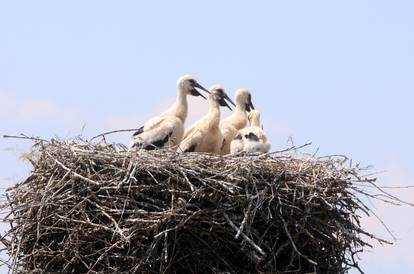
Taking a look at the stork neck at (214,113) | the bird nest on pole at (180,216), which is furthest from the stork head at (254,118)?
the bird nest on pole at (180,216)

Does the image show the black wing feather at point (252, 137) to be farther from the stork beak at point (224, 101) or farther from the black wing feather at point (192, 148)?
the stork beak at point (224, 101)

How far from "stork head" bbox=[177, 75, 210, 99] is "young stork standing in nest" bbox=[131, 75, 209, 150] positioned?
7 cm

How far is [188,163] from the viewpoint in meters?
9.14

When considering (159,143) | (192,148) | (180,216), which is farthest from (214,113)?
(180,216)

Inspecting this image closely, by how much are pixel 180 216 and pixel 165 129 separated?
2184 mm

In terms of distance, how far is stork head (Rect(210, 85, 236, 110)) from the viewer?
1151 cm

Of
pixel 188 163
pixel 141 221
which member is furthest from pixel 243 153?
pixel 141 221

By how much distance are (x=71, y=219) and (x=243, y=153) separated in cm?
153

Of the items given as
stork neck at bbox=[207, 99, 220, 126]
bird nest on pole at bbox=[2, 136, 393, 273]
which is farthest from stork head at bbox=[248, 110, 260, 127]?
bird nest on pole at bbox=[2, 136, 393, 273]

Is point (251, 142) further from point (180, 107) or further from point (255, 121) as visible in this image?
point (255, 121)

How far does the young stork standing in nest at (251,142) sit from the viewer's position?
10.2 meters

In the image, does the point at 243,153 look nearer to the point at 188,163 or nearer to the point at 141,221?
the point at 188,163

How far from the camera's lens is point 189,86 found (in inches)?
457

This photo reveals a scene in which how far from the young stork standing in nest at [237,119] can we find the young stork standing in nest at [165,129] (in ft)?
1.39
